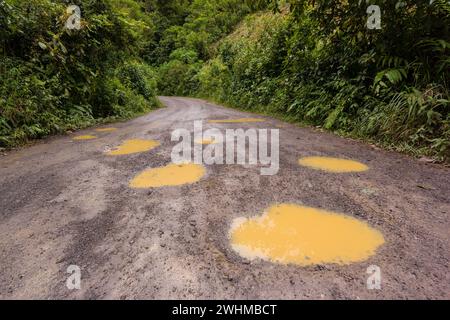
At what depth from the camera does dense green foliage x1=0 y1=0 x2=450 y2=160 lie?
498 cm

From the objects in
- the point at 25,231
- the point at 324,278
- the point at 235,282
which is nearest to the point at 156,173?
the point at 25,231

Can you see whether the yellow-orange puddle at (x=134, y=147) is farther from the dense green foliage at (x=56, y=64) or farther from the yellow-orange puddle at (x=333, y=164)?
the yellow-orange puddle at (x=333, y=164)

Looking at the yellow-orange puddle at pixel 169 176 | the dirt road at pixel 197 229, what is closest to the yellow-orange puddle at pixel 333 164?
the dirt road at pixel 197 229

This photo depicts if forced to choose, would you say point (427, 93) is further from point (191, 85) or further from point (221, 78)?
point (191, 85)

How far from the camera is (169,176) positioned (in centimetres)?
344

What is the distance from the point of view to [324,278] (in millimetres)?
1625

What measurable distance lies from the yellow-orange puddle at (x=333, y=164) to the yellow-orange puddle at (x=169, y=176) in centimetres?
143

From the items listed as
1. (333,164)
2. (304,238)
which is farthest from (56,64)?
(304,238)

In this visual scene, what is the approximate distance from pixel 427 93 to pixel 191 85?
2670cm

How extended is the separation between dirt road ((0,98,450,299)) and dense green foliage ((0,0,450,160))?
1594 mm

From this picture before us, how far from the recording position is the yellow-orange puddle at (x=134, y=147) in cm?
472

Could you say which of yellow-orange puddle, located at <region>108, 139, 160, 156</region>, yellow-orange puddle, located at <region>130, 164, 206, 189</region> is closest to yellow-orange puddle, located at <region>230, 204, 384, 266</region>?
yellow-orange puddle, located at <region>130, 164, 206, 189</region>

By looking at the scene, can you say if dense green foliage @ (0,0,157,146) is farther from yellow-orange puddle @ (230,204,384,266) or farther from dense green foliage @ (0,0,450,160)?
yellow-orange puddle @ (230,204,384,266)

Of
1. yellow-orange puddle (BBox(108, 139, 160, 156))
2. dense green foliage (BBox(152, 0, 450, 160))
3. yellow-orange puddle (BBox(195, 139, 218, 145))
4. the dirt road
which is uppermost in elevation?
dense green foliage (BBox(152, 0, 450, 160))
